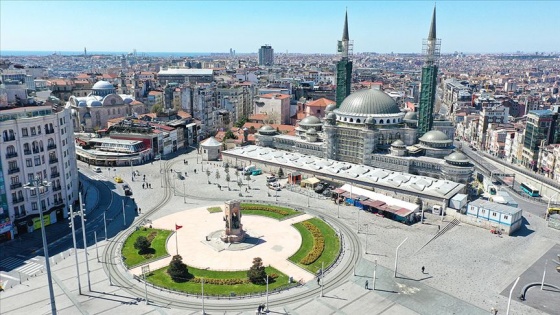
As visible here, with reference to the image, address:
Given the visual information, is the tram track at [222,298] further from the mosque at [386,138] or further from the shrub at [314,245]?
the mosque at [386,138]

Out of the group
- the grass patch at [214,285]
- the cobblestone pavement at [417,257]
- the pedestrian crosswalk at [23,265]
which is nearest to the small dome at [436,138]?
the cobblestone pavement at [417,257]

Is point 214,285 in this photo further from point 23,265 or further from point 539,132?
point 539,132

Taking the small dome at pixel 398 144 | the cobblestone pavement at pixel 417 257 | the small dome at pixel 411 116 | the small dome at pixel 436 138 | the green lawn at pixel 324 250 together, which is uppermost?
the small dome at pixel 411 116

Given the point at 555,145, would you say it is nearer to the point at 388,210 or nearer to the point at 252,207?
the point at 388,210

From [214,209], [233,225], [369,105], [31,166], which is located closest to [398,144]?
[369,105]

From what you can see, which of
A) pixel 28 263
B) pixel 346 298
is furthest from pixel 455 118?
pixel 28 263
